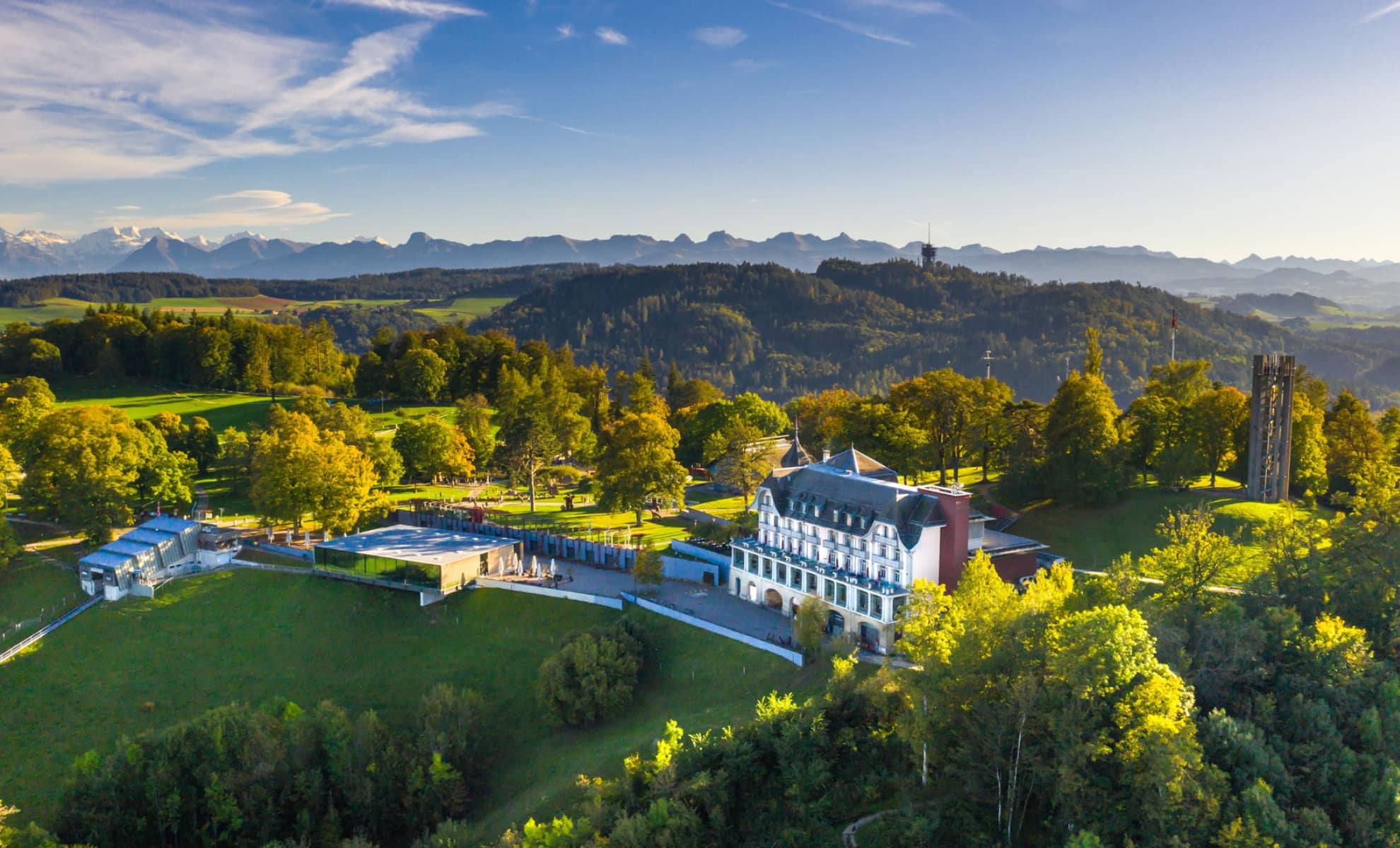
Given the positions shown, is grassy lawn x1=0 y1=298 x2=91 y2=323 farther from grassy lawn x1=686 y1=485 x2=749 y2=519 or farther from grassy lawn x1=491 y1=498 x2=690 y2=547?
grassy lawn x1=686 y1=485 x2=749 y2=519

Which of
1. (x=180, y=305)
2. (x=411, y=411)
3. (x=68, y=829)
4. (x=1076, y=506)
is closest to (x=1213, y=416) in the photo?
(x=1076, y=506)

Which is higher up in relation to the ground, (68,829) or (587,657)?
(587,657)

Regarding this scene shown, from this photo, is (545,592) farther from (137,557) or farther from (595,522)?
(137,557)

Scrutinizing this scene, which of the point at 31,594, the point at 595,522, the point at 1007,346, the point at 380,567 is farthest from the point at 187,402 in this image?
the point at 1007,346

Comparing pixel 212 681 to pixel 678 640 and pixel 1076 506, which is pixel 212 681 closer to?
pixel 678 640

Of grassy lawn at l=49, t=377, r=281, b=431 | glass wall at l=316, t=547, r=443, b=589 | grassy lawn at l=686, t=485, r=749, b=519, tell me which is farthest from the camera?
grassy lawn at l=49, t=377, r=281, b=431

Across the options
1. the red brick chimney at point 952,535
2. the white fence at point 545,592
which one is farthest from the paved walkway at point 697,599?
the red brick chimney at point 952,535

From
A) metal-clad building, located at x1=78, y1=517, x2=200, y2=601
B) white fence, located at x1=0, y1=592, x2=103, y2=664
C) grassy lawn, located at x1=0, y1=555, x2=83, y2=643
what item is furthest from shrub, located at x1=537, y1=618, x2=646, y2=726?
grassy lawn, located at x1=0, y1=555, x2=83, y2=643
